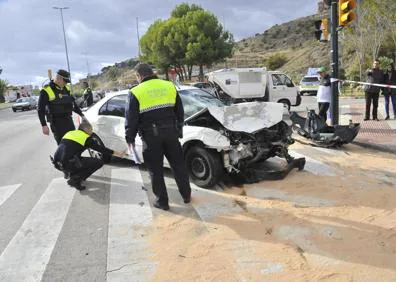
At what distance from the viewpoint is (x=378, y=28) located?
30.4 meters

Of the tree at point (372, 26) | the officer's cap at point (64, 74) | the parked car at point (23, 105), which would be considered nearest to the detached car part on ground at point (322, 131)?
the officer's cap at point (64, 74)

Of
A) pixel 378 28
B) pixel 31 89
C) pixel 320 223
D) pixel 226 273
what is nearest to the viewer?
pixel 226 273

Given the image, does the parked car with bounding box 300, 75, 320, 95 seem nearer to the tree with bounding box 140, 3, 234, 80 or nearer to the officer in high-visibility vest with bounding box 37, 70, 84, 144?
the tree with bounding box 140, 3, 234, 80

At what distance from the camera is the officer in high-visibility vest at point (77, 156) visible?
6965 millimetres

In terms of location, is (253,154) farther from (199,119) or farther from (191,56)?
(191,56)

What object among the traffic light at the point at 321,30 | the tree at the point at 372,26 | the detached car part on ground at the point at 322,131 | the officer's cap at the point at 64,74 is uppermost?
the tree at the point at 372,26

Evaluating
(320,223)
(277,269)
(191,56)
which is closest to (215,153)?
(320,223)

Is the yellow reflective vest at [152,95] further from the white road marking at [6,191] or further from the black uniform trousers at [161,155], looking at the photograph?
the white road marking at [6,191]

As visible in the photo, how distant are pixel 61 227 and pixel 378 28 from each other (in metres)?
29.9

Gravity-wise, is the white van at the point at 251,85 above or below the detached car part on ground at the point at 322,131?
above

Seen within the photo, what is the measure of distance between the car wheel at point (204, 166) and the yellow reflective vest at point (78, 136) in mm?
1677

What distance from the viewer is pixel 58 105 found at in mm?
7559

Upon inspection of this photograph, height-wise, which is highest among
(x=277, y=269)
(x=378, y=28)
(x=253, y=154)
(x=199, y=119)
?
(x=378, y=28)

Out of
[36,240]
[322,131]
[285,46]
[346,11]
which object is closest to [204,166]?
[36,240]
